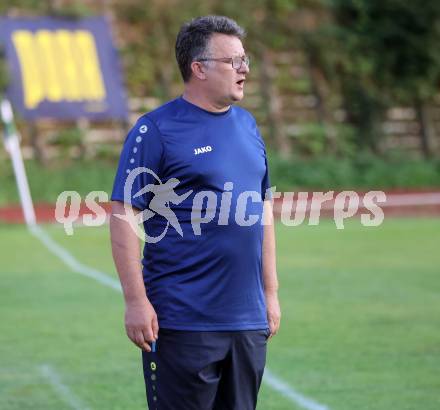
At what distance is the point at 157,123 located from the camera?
13.7ft

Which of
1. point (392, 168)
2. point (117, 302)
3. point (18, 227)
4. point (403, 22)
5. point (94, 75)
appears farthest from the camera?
point (403, 22)

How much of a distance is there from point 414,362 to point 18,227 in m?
12.0

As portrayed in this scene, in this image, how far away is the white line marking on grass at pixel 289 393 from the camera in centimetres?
671

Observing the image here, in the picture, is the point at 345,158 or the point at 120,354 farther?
the point at 345,158

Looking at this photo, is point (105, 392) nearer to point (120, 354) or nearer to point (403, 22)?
point (120, 354)

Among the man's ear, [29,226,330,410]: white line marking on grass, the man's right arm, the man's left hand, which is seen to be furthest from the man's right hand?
[29,226,330,410]: white line marking on grass

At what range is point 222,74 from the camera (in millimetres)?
4254

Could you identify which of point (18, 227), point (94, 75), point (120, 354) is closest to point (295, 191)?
point (94, 75)

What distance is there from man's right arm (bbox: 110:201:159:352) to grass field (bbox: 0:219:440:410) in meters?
2.74

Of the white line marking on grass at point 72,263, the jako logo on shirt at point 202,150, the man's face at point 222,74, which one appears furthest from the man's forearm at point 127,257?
the white line marking on grass at point 72,263

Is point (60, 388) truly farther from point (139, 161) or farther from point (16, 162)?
point (16, 162)

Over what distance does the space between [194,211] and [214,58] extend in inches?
21.9

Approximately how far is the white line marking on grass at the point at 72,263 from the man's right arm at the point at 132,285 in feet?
24.7

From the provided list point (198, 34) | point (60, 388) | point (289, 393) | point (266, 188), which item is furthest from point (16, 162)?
point (198, 34)
